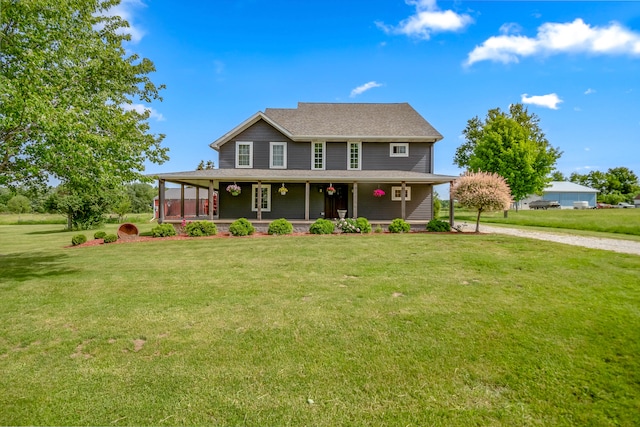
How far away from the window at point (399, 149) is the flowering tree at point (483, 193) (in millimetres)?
5365

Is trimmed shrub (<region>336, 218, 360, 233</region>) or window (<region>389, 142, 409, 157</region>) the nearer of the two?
trimmed shrub (<region>336, 218, 360, 233</region>)

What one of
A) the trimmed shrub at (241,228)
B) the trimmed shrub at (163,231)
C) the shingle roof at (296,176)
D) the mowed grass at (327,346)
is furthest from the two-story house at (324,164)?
the mowed grass at (327,346)

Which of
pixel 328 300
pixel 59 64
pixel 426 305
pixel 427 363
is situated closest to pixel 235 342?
pixel 328 300

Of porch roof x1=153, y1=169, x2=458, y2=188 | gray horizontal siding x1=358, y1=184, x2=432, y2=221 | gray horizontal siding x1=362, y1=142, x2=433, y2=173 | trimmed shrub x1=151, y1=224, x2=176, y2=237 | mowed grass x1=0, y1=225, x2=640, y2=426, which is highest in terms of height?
gray horizontal siding x1=362, y1=142, x2=433, y2=173

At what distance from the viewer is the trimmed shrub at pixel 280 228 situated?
1627 cm

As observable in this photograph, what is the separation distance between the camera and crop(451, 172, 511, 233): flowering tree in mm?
15413

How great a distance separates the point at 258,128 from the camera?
20.4m

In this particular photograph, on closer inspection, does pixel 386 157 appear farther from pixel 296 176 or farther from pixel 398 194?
pixel 296 176

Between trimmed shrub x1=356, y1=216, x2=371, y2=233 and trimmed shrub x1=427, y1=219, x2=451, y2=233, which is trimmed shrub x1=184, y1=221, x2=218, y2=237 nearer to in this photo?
trimmed shrub x1=356, y1=216, x2=371, y2=233

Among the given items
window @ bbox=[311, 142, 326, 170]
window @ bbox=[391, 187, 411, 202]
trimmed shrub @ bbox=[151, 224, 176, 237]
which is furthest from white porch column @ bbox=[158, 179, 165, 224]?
window @ bbox=[391, 187, 411, 202]

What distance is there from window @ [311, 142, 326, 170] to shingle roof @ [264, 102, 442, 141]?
692 millimetres

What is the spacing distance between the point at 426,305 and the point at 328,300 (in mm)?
1787

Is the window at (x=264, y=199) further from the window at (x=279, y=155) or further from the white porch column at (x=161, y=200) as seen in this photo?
the white porch column at (x=161, y=200)

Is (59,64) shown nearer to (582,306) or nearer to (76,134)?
(76,134)
